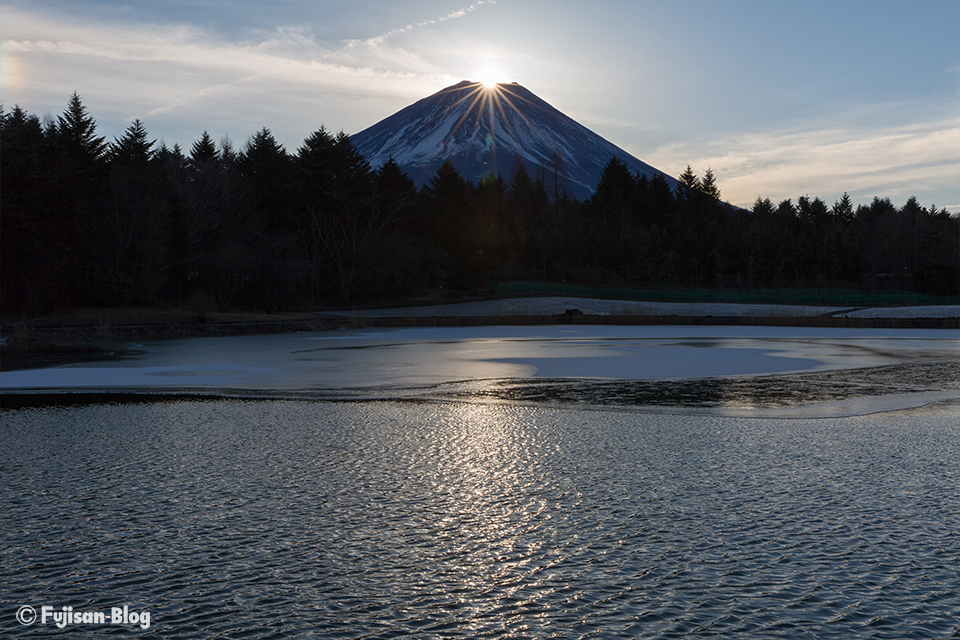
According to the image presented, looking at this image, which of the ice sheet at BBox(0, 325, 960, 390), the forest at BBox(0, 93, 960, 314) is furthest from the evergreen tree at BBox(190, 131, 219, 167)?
the ice sheet at BBox(0, 325, 960, 390)

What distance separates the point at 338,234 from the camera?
75.6 metres

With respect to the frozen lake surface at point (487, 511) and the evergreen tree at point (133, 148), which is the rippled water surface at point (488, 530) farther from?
the evergreen tree at point (133, 148)

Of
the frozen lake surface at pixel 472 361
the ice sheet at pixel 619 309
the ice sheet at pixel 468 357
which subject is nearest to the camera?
the frozen lake surface at pixel 472 361

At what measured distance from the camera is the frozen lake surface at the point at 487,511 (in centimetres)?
622

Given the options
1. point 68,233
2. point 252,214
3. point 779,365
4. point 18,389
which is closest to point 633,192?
point 252,214

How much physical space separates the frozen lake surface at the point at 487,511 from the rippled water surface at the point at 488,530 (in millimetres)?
32

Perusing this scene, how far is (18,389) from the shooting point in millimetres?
19766

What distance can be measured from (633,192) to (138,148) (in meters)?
69.7

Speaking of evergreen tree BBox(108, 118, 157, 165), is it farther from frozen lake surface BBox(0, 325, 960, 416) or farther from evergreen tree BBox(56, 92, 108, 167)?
frozen lake surface BBox(0, 325, 960, 416)

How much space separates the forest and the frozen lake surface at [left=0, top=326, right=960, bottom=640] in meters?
33.7

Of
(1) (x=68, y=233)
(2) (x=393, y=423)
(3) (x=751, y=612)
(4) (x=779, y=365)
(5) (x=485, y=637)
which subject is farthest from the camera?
(1) (x=68, y=233)

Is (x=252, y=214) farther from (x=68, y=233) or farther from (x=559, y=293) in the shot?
A: (x=559, y=293)

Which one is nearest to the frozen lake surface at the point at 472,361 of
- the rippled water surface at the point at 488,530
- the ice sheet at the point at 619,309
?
the rippled water surface at the point at 488,530

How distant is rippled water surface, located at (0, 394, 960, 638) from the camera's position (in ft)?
20.1
